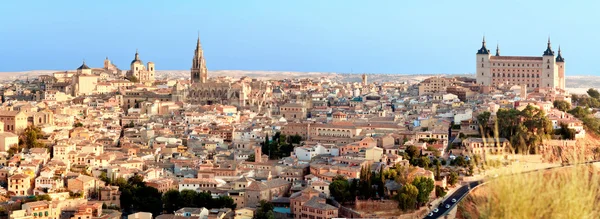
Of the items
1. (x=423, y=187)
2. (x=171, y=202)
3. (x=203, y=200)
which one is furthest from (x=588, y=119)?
(x=171, y=202)

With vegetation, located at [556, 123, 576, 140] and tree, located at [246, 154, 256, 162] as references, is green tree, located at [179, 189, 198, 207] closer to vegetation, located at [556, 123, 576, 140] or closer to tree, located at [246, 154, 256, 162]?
tree, located at [246, 154, 256, 162]

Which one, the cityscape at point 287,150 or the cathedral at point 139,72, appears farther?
the cathedral at point 139,72

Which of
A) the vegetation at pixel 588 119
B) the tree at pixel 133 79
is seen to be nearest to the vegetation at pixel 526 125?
the vegetation at pixel 588 119

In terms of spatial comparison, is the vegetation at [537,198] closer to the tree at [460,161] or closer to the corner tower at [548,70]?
the tree at [460,161]

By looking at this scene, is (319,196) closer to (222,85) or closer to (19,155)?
(19,155)

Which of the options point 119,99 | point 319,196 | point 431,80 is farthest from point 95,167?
point 431,80
